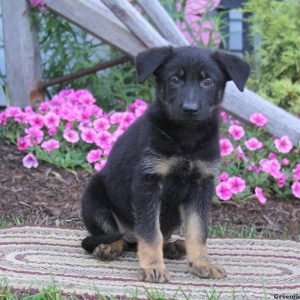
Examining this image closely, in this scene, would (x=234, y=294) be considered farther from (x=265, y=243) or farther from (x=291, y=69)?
(x=291, y=69)

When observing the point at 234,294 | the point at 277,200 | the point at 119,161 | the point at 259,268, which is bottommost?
the point at 277,200

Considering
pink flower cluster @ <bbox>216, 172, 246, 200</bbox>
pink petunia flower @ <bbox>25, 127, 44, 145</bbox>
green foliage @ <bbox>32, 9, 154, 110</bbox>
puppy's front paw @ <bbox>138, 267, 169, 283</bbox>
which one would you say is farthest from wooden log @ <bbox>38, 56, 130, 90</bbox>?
puppy's front paw @ <bbox>138, 267, 169, 283</bbox>

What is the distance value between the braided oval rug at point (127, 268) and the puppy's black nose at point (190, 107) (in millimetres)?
903

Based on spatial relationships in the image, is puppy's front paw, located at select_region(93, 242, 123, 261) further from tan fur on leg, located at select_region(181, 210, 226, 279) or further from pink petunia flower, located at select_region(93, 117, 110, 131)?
pink petunia flower, located at select_region(93, 117, 110, 131)

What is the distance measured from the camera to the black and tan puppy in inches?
143

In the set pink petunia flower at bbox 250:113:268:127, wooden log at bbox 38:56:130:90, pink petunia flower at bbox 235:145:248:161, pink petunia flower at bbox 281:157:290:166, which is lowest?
pink petunia flower at bbox 281:157:290:166

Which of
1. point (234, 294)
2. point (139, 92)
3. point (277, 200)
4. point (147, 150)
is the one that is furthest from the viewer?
point (139, 92)

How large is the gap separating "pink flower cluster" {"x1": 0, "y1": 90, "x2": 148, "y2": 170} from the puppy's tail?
167 cm

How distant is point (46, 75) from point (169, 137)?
3.60m

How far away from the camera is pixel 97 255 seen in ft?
13.1

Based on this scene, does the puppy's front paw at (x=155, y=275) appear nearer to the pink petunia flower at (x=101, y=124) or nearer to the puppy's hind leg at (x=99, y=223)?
the puppy's hind leg at (x=99, y=223)

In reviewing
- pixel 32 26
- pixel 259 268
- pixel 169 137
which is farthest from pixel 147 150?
pixel 32 26

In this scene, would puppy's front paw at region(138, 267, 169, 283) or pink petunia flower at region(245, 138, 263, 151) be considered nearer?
puppy's front paw at region(138, 267, 169, 283)

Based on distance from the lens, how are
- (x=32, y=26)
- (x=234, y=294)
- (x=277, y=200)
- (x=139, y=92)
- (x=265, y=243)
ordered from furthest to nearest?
(x=139, y=92)
(x=32, y=26)
(x=277, y=200)
(x=265, y=243)
(x=234, y=294)
